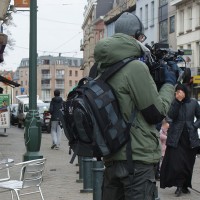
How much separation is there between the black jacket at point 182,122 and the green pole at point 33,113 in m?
3.54

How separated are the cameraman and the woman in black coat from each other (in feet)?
16.9

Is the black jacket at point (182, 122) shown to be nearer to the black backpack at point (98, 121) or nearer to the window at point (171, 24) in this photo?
the black backpack at point (98, 121)

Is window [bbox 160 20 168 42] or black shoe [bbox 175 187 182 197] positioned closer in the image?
black shoe [bbox 175 187 182 197]

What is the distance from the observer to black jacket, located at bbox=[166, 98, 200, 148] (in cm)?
959

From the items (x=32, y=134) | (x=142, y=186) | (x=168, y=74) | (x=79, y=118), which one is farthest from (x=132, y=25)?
(x=32, y=134)

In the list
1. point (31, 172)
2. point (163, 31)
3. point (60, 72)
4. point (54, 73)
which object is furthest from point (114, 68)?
point (60, 72)

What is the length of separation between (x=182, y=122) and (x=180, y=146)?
377mm

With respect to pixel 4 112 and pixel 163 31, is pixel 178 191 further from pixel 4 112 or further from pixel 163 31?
pixel 163 31

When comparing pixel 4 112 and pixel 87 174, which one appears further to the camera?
pixel 4 112

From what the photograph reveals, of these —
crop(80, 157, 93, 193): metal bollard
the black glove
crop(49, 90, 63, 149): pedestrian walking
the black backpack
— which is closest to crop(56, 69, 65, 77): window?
crop(49, 90, 63, 149): pedestrian walking

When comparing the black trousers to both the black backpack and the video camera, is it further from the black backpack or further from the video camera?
the video camera

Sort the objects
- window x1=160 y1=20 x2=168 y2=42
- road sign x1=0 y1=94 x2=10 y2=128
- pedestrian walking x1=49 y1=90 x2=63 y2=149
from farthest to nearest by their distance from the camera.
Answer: window x1=160 y1=20 x2=168 y2=42
road sign x1=0 y1=94 x2=10 y2=128
pedestrian walking x1=49 y1=90 x2=63 y2=149

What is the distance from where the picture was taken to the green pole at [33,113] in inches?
487

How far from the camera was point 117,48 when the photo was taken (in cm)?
435
